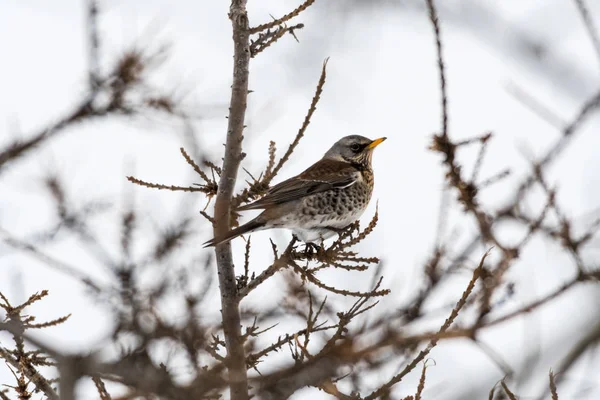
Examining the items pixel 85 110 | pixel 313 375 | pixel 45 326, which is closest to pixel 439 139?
pixel 313 375

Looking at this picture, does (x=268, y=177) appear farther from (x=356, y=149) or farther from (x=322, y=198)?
(x=356, y=149)

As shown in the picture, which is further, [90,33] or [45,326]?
[45,326]

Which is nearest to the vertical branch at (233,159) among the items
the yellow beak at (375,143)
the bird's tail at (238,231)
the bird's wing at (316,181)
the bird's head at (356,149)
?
the bird's tail at (238,231)

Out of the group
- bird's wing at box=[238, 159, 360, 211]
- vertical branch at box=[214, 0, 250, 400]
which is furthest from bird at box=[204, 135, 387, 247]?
vertical branch at box=[214, 0, 250, 400]

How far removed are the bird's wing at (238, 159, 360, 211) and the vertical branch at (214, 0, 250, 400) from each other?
6.07 ft

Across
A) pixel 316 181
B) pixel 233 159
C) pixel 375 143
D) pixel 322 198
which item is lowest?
pixel 233 159

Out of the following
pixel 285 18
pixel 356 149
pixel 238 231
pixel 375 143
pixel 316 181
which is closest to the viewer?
pixel 285 18

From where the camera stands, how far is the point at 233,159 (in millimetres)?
5906

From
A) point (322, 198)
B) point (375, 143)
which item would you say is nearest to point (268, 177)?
point (322, 198)

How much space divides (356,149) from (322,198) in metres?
1.70

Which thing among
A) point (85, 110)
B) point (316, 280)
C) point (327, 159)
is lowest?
point (316, 280)

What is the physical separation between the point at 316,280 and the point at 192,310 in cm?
301

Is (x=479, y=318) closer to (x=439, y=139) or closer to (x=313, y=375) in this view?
(x=313, y=375)

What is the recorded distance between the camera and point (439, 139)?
3.67 metres
